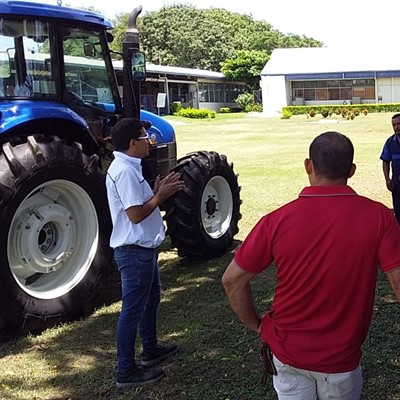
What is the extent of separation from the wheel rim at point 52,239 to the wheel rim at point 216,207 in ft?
5.55

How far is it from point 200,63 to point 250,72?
11.2m

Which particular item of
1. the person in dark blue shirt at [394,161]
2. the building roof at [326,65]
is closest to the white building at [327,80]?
the building roof at [326,65]

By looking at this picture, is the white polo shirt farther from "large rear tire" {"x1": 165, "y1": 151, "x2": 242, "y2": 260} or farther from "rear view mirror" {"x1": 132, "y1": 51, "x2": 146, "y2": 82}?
"large rear tire" {"x1": 165, "y1": 151, "x2": 242, "y2": 260}

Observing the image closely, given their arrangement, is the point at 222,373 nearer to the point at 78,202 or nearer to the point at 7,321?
the point at 7,321

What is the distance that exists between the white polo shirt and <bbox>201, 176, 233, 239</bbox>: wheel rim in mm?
2853

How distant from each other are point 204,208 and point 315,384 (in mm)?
4470

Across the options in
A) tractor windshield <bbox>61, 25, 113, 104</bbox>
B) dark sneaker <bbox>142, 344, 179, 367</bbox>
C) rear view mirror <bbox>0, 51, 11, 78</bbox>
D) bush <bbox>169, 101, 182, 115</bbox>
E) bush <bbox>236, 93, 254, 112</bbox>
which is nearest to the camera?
dark sneaker <bbox>142, 344, 179, 367</bbox>

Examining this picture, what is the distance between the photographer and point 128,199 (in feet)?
11.7

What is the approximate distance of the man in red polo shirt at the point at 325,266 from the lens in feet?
7.18

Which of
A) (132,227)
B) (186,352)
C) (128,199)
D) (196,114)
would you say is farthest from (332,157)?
(196,114)

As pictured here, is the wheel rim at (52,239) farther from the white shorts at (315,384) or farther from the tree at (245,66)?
the tree at (245,66)

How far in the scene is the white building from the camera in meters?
51.4

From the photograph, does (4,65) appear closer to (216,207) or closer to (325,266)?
(216,207)

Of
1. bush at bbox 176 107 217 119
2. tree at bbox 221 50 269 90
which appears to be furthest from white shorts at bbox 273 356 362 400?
tree at bbox 221 50 269 90
